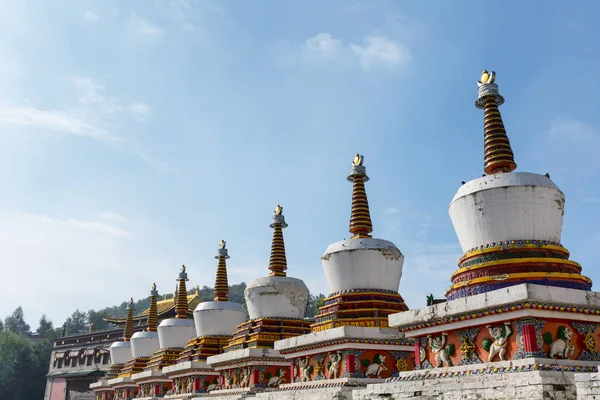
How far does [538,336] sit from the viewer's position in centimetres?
852

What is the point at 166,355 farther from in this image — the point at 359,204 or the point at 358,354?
the point at 358,354

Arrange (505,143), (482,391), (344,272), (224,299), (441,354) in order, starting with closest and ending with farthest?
(482,391)
(441,354)
(505,143)
(344,272)
(224,299)

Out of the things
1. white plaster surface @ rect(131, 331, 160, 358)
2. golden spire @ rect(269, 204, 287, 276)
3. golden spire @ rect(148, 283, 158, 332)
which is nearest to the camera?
golden spire @ rect(269, 204, 287, 276)

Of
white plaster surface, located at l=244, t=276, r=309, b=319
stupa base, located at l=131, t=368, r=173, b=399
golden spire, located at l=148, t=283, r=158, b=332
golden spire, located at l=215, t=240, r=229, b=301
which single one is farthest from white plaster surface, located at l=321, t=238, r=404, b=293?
golden spire, located at l=148, t=283, r=158, b=332

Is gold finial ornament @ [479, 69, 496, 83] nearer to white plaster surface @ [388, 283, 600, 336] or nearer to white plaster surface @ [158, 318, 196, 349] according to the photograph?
white plaster surface @ [388, 283, 600, 336]

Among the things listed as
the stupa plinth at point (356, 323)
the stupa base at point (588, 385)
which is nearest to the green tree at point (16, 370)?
the stupa plinth at point (356, 323)

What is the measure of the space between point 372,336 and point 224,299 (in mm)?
10757

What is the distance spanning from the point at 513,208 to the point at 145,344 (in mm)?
23571

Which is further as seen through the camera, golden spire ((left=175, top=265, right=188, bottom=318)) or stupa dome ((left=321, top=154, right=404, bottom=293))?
golden spire ((left=175, top=265, right=188, bottom=318))

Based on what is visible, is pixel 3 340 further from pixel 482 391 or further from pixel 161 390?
pixel 482 391

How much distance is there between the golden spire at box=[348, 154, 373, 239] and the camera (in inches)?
591

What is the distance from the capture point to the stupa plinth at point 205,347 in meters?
20.5

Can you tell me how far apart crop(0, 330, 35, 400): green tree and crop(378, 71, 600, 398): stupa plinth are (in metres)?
58.8

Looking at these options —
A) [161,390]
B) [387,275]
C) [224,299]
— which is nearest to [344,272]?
[387,275]
